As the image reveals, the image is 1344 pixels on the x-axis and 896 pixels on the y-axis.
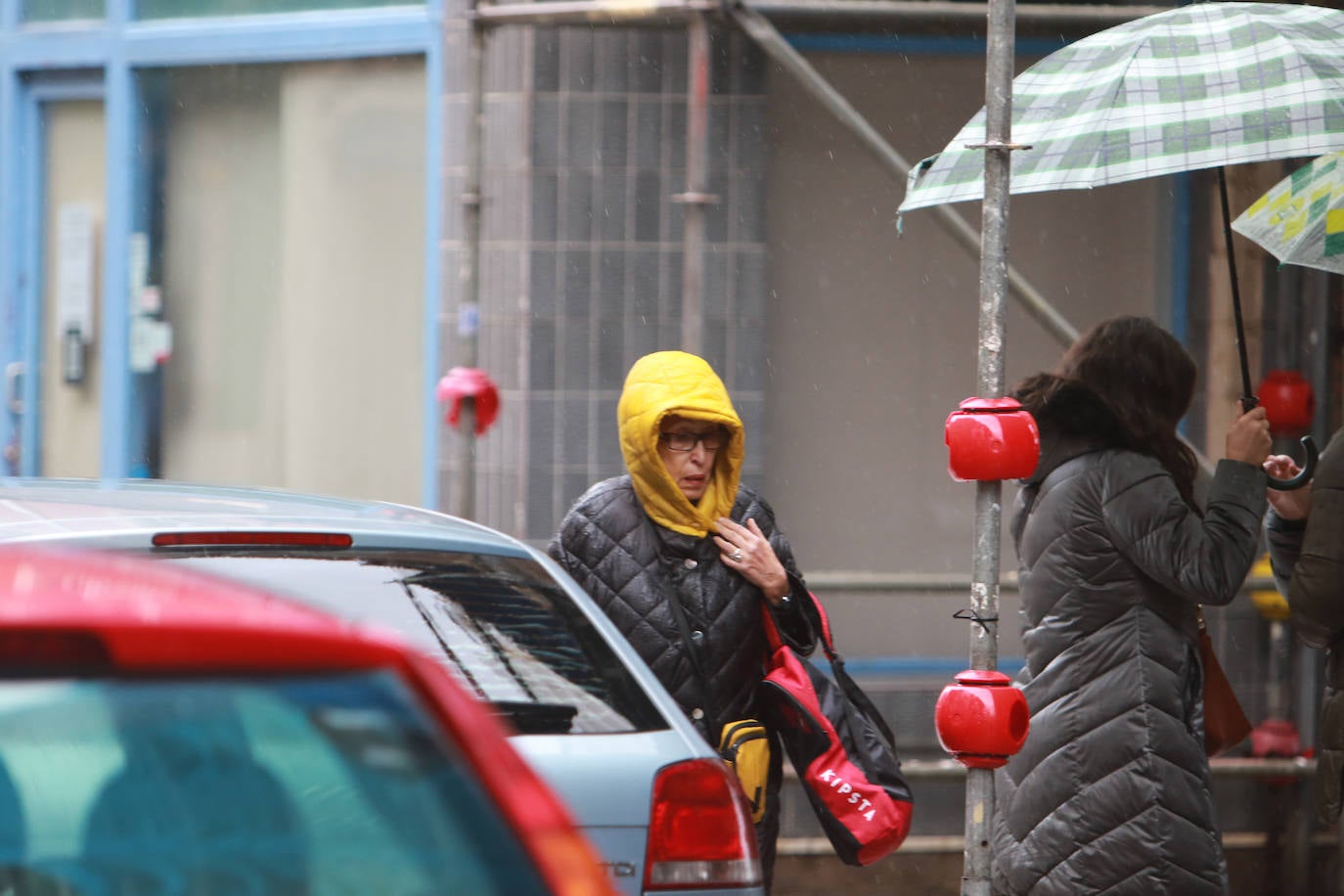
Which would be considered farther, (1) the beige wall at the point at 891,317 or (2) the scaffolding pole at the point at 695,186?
(1) the beige wall at the point at 891,317

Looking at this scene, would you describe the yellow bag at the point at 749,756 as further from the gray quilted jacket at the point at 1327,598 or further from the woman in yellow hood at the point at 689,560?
the gray quilted jacket at the point at 1327,598

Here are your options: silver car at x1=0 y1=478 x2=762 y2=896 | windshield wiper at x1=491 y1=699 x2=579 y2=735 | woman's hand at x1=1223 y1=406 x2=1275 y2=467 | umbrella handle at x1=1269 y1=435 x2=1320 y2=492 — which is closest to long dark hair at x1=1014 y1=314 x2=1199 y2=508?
woman's hand at x1=1223 y1=406 x2=1275 y2=467

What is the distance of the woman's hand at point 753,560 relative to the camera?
4.07 m

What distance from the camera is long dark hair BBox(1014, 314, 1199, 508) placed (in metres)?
4.41

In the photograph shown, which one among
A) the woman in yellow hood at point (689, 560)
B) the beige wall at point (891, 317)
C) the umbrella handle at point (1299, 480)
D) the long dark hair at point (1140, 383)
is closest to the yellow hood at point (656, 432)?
the woman in yellow hood at point (689, 560)

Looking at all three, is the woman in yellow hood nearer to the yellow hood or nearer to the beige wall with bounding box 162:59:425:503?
the yellow hood

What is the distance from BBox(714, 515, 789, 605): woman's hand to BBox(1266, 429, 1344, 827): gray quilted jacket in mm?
1356

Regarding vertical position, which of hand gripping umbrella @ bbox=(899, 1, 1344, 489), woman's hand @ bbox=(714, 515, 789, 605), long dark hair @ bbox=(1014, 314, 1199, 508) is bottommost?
woman's hand @ bbox=(714, 515, 789, 605)

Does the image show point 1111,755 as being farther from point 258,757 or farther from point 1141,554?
point 258,757

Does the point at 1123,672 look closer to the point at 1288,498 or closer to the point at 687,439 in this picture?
the point at 1288,498

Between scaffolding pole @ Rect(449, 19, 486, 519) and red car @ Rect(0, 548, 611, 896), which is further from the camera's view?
scaffolding pole @ Rect(449, 19, 486, 519)

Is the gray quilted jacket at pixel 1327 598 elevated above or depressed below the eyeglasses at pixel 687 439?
below

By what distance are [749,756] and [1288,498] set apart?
171cm

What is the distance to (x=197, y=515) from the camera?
313 cm
